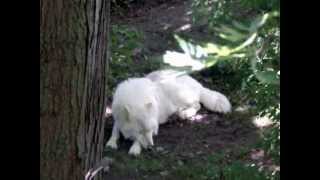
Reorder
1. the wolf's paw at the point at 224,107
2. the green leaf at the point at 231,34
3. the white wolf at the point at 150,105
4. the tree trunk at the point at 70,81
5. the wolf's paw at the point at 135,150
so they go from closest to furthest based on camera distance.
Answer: the green leaf at the point at 231,34 < the tree trunk at the point at 70,81 < the wolf's paw at the point at 135,150 < the white wolf at the point at 150,105 < the wolf's paw at the point at 224,107

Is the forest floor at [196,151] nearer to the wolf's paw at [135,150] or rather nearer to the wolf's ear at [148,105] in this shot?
the wolf's paw at [135,150]

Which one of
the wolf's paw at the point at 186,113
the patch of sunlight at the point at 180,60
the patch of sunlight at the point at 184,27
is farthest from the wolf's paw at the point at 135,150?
the patch of sunlight at the point at 180,60

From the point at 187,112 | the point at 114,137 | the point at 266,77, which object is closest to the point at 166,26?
the point at 187,112

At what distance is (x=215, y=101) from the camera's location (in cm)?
657

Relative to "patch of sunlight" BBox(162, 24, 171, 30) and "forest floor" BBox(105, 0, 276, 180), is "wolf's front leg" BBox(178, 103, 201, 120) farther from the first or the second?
"patch of sunlight" BBox(162, 24, 171, 30)

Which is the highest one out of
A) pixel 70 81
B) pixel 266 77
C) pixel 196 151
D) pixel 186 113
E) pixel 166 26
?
pixel 266 77

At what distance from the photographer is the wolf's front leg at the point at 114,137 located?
587 centimetres

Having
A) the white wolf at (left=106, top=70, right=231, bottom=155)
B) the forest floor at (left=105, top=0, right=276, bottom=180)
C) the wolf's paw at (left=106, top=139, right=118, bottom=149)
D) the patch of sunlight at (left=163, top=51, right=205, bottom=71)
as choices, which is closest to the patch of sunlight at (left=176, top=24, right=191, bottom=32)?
the forest floor at (left=105, top=0, right=276, bottom=180)

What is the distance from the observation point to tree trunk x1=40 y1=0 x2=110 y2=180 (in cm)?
212

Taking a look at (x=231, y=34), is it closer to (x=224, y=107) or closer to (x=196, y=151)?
(x=196, y=151)

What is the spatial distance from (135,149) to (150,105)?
1.49 ft
